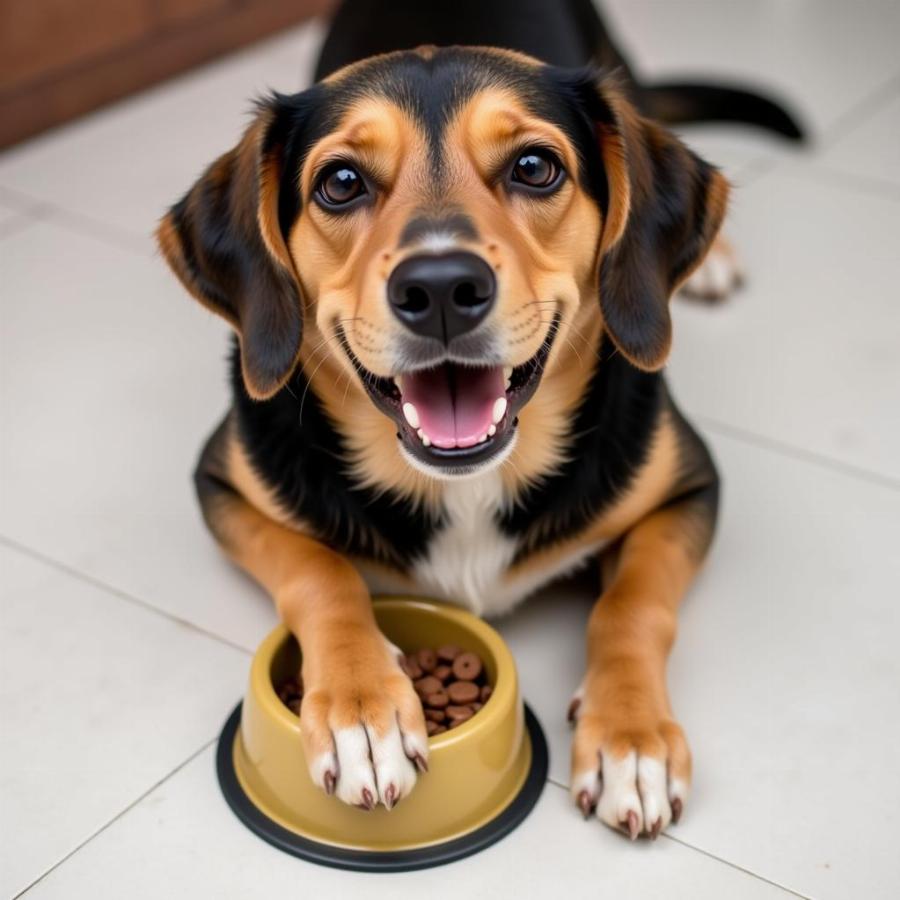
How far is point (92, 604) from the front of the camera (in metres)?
2.43

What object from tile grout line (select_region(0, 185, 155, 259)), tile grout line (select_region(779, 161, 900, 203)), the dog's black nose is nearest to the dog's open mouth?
the dog's black nose

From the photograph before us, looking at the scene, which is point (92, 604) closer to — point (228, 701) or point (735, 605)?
point (228, 701)

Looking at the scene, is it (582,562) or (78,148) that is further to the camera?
(78,148)

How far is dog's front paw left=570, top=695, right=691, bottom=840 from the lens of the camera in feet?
6.20

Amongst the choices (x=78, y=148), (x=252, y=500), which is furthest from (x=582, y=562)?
(x=78, y=148)

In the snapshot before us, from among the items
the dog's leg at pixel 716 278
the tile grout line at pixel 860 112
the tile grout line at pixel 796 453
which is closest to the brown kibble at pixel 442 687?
the tile grout line at pixel 796 453

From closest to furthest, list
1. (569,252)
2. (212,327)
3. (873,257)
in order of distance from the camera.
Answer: (569,252) → (212,327) → (873,257)

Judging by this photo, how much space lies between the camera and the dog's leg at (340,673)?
1808mm

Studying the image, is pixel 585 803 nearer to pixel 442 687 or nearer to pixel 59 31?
pixel 442 687

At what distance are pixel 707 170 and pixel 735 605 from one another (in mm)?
739

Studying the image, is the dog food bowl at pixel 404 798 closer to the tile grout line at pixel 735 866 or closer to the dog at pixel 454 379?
the dog at pixel 454 379

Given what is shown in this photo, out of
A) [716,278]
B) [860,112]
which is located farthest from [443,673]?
[860,112]

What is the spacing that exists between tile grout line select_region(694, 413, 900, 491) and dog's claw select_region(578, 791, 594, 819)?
1097mm

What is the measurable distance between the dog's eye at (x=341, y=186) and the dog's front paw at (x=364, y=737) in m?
0.67
